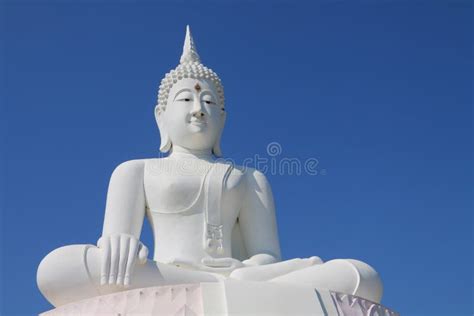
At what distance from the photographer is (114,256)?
17.2ft

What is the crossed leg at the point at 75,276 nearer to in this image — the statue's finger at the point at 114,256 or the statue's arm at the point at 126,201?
the statue's finger at the point at 114,256

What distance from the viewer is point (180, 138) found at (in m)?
6.80

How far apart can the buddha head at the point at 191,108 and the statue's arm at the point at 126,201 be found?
517 mm

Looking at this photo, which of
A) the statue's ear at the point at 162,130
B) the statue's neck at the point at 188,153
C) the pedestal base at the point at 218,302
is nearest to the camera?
the pedestal base at the point at 218,302

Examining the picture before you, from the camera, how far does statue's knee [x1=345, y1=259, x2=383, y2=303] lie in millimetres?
5418

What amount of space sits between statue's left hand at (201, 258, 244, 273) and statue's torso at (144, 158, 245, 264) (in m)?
0.22

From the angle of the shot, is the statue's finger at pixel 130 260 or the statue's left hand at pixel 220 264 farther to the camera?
the statue's left hand at pixel 220 264

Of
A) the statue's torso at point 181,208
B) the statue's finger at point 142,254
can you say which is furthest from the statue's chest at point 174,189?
the statue's finger at point 142,254

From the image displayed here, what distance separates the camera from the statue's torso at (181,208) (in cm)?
627

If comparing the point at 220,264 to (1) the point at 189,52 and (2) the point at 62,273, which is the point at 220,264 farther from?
(1) the point at 189,52

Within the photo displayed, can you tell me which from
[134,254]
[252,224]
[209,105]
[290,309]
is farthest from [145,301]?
[209,105]

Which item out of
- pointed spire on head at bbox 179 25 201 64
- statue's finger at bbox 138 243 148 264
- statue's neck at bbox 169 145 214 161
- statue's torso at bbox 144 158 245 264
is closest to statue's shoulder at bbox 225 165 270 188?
statue's torso at bbox 144 158 245 264

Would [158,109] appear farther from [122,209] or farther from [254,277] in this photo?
[254,277]

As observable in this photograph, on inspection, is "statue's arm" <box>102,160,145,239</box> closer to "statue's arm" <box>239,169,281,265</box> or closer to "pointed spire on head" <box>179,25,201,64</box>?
"statue's arm" <box>239,169,281,265</box>
